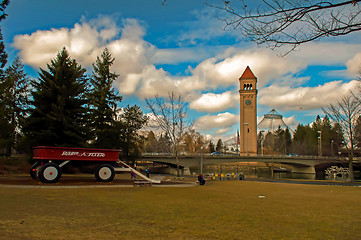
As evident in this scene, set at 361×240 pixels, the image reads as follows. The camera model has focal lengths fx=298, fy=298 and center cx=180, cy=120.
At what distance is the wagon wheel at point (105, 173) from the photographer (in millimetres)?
25062

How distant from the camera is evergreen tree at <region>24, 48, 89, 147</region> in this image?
37344mm

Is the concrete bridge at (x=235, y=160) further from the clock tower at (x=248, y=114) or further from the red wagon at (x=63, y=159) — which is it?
the red wagon at (x=63, y=159)

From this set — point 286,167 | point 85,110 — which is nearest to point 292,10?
point 85,110

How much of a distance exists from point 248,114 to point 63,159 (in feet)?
355

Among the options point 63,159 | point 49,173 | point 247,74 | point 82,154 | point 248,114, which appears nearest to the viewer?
point 49,173

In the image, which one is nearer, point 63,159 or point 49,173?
point 49,173

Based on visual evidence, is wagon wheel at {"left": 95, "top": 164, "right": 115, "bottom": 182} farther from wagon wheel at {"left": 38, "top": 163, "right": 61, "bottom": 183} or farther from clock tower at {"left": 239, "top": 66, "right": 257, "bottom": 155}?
clock tower at {"left": 239, "top": 66, "right": 257, "bottom": 155}

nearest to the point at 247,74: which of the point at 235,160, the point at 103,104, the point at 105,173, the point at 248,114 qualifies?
the point at 248,114

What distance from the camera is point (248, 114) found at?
125125 millimetres

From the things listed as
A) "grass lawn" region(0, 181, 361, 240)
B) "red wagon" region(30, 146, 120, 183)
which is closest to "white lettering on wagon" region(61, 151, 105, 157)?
"red wagon" region(30, 146, 120, 183)

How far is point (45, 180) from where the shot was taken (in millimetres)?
22297

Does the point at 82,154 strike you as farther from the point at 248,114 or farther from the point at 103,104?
the point at 248,114

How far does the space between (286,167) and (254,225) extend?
327 ft

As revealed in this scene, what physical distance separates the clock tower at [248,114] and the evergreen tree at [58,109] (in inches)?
3479
